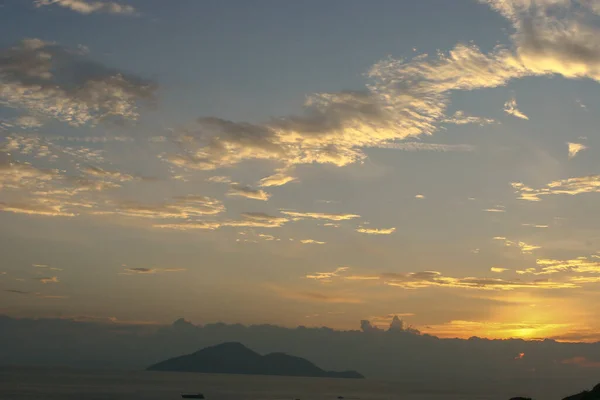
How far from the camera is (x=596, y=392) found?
110 metres
